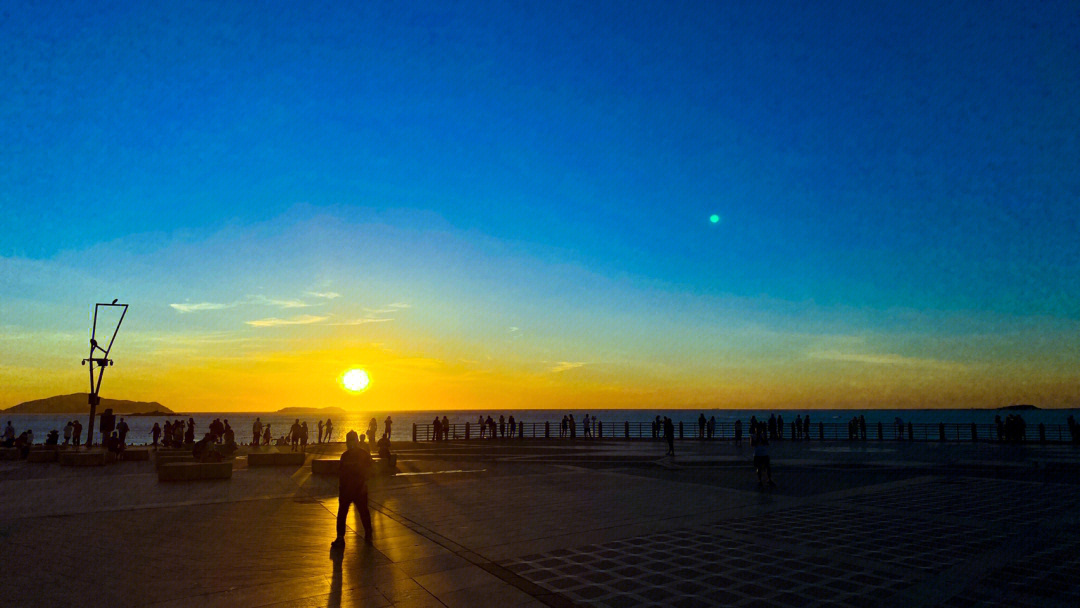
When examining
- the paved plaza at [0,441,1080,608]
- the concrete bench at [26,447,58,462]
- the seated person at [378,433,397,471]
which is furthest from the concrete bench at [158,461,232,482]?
the concrete bench at [26,447,58,462]

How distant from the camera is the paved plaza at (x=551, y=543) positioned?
20.1ft

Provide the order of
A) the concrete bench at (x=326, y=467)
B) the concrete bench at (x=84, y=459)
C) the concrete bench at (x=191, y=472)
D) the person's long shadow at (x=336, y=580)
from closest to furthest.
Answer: the person's long shadow at (x=336, y=580), the concrete bench at (x=191, y=472), the concrete bench at (x=326, y=467), the concrete bench at (x=84, y=459)

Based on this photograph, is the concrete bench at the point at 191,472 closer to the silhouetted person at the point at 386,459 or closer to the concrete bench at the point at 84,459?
the silhouetted person at the point at 386,459

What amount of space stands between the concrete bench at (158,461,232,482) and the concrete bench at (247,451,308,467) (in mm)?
3357

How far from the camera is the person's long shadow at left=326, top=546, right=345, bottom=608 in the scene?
581cm

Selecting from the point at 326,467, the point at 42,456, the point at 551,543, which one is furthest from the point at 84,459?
the point at 551,543

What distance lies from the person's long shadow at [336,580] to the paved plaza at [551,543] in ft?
0.11

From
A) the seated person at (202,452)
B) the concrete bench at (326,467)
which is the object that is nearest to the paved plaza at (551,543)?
A: the concrete bench at (326,467)

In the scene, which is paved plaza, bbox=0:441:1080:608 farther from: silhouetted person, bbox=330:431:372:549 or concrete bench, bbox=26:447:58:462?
concrete bench, bbox=26:447:58:462

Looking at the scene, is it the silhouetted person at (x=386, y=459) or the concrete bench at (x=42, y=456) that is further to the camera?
the concrete bench at (x=42, y=456)

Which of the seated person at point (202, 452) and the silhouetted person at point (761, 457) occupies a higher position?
the silhouetted person at point (761, 457)

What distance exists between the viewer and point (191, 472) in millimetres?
15703

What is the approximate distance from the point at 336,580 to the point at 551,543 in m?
2.90

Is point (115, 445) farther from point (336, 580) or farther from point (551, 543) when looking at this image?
point (551, 543)
